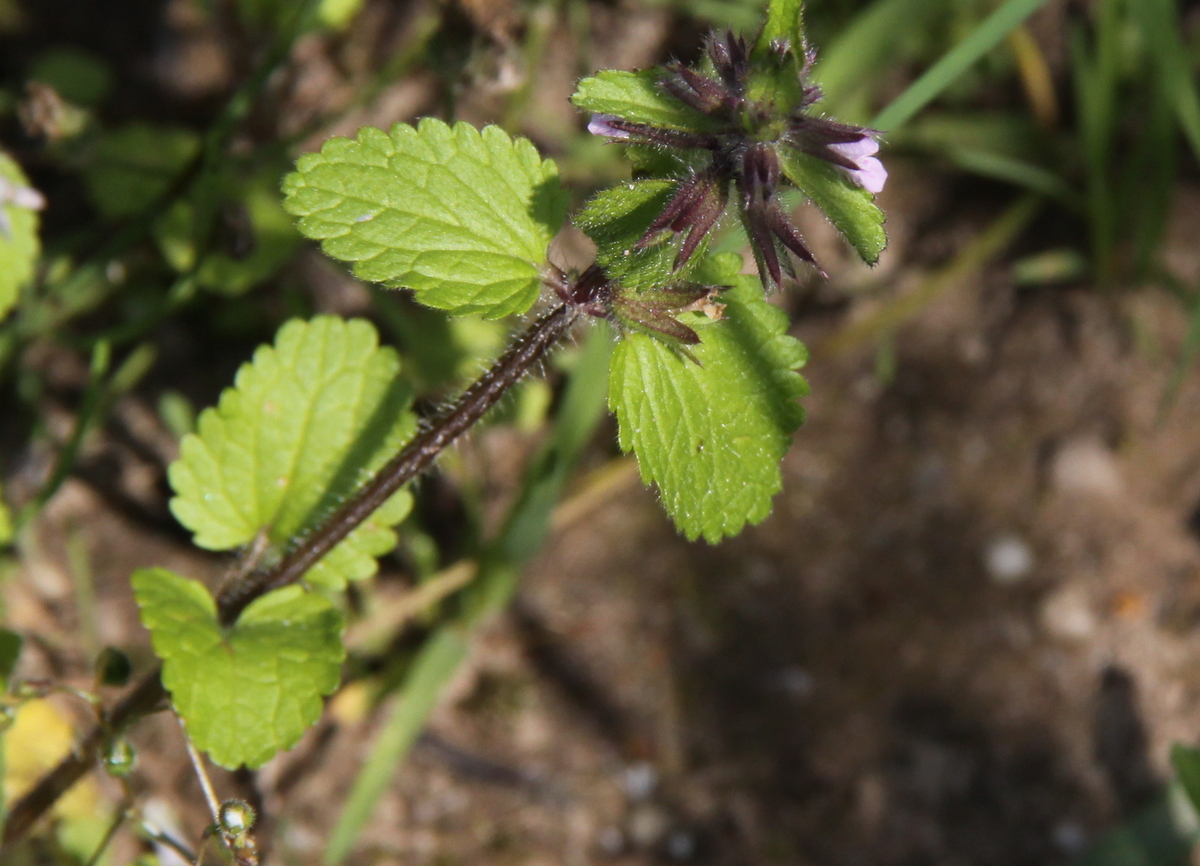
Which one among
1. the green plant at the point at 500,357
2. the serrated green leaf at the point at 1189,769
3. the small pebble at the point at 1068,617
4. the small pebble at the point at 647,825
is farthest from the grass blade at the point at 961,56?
the small pebble at the point at 647,825

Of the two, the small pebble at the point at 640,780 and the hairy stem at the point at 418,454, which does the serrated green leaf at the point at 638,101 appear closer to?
the hairy stem at the point at 418,454

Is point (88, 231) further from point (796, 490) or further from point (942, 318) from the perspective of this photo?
point (942, 318)

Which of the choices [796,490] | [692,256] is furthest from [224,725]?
[796,490]

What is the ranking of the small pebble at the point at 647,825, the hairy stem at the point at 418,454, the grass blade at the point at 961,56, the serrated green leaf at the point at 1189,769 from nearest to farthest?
1. the hairy stem at the point at 418,454
2. the serrated green leaf at the point at 1189,769
3. the grass blade at the point at 961,56
4. the small pebble at the point at 647,825

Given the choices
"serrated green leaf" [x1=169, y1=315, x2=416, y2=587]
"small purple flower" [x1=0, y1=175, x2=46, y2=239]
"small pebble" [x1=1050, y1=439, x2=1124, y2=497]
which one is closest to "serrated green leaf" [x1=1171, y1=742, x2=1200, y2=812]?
"small pebble" [x1=1050, y1=439, x2=1124, y2=497]

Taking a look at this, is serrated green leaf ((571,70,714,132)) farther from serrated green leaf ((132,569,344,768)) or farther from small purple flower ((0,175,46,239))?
small purple flower ((0,175,46,239))

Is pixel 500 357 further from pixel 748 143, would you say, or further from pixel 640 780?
pixel 640 780
